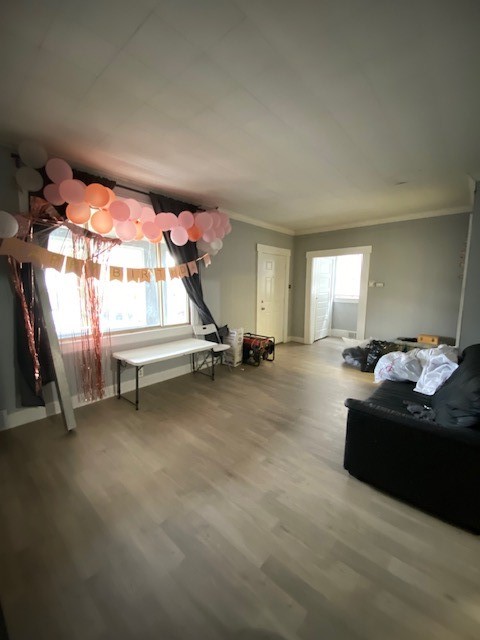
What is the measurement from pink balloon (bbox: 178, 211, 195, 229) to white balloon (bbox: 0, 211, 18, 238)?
59.4 inches

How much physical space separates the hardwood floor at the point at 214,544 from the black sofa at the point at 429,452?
11cm

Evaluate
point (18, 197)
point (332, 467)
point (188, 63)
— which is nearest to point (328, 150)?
point (188, 63)

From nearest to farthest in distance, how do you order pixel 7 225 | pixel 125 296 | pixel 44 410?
pixel 7 225 < pixel 44 410 < pixel 125 296

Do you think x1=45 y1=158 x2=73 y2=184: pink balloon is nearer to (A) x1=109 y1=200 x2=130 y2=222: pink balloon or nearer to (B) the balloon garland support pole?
(A) x1=109 y1=200 x2=130 y2=222: pink balloon

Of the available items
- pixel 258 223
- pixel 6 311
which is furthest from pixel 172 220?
pixel 258 223

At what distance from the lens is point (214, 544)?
1.34 meters

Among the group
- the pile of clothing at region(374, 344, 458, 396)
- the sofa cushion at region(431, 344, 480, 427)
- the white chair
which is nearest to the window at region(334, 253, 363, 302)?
the pile of clothing at region(374, 344, 458, 396)

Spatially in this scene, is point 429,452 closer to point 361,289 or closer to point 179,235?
point 179,235

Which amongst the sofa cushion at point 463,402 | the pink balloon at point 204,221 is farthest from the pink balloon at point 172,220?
the sofa cushion at point 463,402

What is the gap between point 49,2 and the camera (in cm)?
107

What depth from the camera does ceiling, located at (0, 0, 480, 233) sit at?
1.12m

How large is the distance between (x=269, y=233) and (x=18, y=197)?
383cm

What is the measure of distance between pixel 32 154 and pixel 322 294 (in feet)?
17.7

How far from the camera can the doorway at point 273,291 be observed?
4988mm
